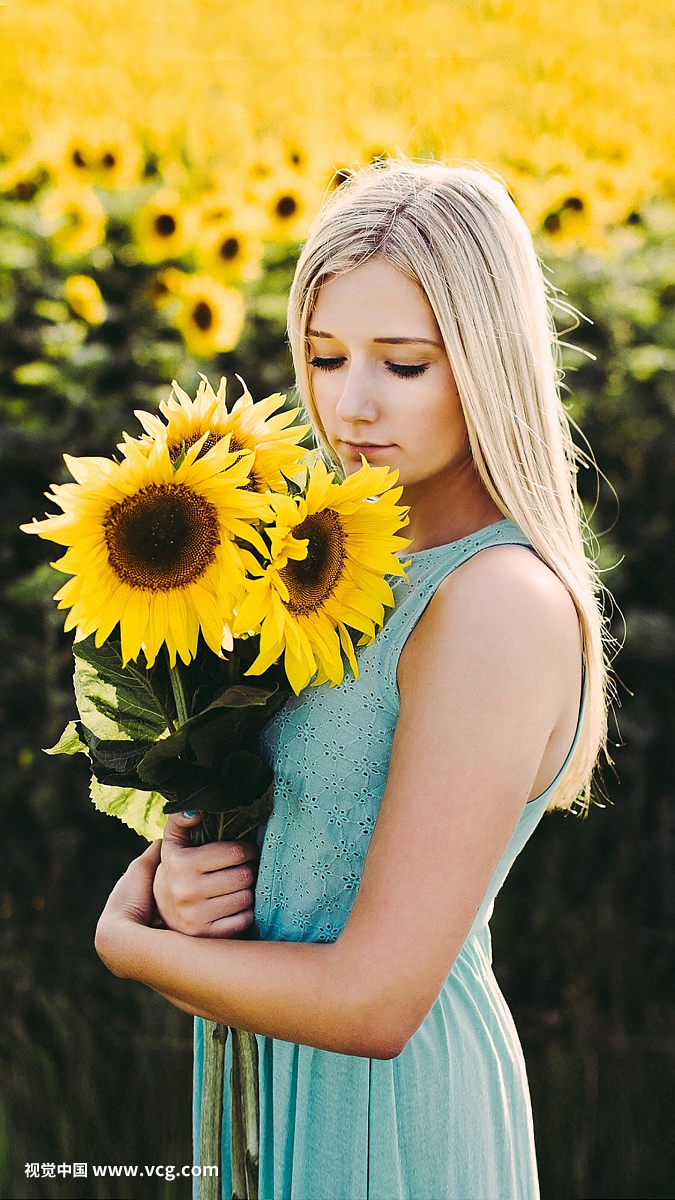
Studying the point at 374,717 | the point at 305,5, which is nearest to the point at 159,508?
the point at 374,717

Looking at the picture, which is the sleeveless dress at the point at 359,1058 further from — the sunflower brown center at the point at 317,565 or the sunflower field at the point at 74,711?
the sunflower field at the point at 74,711

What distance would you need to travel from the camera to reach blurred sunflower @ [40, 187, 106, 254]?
8.80 feet

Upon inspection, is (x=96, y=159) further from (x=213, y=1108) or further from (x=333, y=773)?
(x=213, y=1108)

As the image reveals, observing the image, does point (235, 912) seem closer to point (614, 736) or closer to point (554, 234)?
point (614, 736)

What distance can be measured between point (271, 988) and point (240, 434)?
0.51 m

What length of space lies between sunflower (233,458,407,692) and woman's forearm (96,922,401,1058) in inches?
10.3

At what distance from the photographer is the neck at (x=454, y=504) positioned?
4.29 ft

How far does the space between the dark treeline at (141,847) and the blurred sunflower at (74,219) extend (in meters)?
0.05

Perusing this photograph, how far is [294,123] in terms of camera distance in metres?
3.69

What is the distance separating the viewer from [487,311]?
1192mm

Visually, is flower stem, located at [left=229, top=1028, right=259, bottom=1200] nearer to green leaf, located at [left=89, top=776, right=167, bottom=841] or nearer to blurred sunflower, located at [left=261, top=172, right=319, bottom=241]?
green leaf, located at [left=89, top=776, right=167, bottom=841]

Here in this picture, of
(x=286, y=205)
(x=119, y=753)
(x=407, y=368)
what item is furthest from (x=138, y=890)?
(x=286, y=205)

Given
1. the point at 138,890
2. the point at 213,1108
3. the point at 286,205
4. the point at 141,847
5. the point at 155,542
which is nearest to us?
the point at 155,542

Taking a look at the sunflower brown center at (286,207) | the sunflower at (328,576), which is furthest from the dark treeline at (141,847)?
the sunflower at (328,576)
